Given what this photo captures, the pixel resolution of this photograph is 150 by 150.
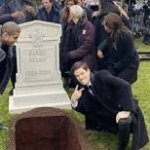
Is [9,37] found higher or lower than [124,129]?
higher

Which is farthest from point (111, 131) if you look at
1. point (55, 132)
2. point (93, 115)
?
point (55, 132)

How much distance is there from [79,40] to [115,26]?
1.59 m

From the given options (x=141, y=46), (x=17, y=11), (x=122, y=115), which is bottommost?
(x=141, y=46)

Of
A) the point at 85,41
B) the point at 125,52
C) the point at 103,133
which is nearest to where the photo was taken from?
the point at 103,133

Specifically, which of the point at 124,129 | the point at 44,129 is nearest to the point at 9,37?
the point at 44,129

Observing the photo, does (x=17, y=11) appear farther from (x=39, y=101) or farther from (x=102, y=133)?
(x=102, y=133)

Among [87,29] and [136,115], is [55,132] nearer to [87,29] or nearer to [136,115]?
[136,115]

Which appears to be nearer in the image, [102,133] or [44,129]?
[44,129]

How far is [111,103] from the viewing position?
503cm

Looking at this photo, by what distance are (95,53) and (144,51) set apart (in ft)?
14.4

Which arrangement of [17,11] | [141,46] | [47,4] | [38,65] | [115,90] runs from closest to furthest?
1. [115,90]
2. [38,65]
3. [47,4]
4. [17,11]
5. [141,46]

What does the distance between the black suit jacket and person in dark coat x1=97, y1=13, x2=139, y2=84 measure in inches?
39.4

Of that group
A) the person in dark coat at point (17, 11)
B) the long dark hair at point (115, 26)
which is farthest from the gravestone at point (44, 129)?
the person in dark coat at point (17, 11)

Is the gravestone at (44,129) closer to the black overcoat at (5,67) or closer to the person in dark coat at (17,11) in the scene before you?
the black overcoat at (5,67)
